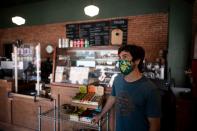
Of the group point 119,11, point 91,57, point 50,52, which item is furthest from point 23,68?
point 119,11

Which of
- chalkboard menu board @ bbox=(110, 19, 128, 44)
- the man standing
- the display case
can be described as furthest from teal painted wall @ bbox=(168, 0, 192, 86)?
the man standing

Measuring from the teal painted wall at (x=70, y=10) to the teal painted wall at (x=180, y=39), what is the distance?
655 mm

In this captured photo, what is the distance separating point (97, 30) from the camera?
607 centimetres

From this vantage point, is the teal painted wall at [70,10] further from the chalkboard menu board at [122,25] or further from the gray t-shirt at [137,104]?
the gray t-shirt at [137,104]

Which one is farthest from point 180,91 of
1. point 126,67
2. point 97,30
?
point 97,30

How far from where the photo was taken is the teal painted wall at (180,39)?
4391mm

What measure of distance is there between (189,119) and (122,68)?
6.19 feet

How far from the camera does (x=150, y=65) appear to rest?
4387 millimetres

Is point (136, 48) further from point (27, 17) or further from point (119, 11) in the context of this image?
point (27, 17)

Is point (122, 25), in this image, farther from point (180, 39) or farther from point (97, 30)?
point (180, 39)

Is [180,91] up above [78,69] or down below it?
below

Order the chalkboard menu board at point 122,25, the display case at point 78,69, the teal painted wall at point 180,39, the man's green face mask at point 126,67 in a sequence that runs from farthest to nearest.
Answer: the chalkboard menu board at point 122,25 < the teal painted wall at point 180,39 < the display case at point 78,69 < the man's green face mask at point 126,67

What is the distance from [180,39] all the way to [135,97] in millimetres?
3273

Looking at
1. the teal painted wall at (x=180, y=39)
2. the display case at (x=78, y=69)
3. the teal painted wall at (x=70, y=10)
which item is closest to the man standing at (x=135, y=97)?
the display case at (x=78, y=69)
